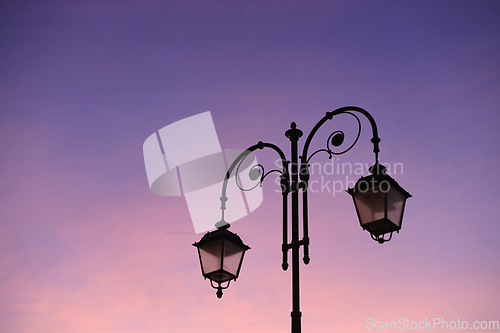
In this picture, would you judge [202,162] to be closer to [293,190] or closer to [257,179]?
[257,179]

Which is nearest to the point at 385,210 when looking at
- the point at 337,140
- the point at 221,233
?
A: the point at 337,140

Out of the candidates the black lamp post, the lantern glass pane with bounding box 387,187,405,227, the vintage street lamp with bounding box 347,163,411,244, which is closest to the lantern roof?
the black lamp post

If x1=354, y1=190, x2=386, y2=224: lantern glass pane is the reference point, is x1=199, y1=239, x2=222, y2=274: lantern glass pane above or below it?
below

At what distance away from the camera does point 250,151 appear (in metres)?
7.80

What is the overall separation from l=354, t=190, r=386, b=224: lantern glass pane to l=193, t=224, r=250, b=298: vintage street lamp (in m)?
1.96

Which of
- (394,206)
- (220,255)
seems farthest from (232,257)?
(394,206)

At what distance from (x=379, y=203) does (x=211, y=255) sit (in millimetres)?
2586

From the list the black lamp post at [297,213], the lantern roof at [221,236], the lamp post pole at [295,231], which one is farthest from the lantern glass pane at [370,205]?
the lantern roof at [221,236]

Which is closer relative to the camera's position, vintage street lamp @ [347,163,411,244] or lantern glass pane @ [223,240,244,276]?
vintage street lamp @ [347,163,411,244]

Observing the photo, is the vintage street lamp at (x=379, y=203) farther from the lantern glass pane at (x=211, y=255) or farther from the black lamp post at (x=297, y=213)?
the lantern glass pane at (x=211, y=255)

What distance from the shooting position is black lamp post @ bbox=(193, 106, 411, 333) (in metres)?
5.92

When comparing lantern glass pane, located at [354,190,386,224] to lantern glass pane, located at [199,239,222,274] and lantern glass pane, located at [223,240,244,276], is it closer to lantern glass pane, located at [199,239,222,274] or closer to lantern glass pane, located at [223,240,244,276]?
lantern glass pane, located at [223,240,244,276]

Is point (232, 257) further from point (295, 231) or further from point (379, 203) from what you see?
point (379, 203)

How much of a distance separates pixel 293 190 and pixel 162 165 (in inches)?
302
